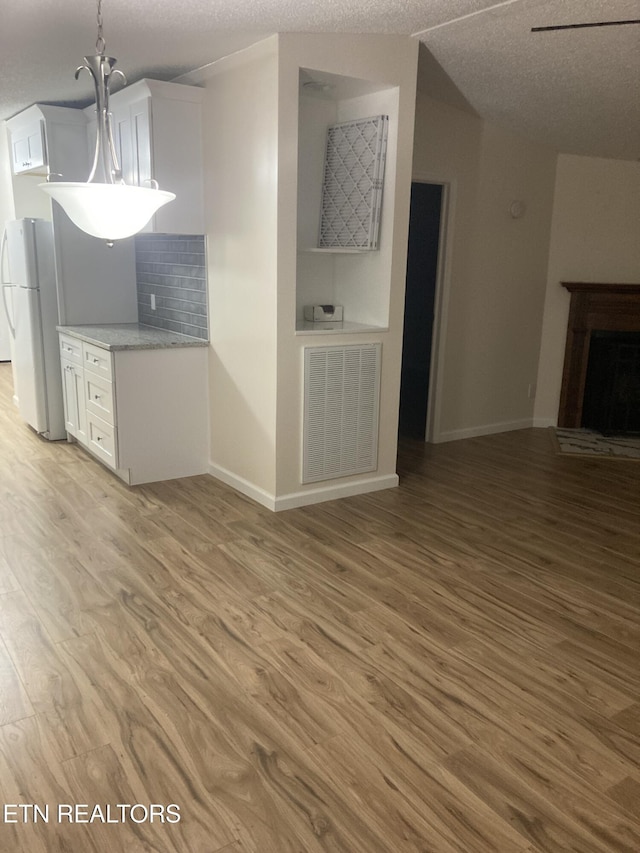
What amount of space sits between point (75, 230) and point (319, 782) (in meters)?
4.37

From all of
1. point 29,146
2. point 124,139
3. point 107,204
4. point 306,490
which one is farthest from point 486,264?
point 107,204

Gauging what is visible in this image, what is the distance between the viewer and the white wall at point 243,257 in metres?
3.68

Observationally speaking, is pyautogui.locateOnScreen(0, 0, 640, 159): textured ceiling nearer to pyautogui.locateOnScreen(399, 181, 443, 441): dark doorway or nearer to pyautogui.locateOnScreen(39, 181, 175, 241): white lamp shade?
pyautogui.locateOnScreen(399, 181, 443, 441): dark doorway

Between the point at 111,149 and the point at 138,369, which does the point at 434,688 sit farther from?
the point at 138,369

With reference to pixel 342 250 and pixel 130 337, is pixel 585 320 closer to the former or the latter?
pixel 342 250

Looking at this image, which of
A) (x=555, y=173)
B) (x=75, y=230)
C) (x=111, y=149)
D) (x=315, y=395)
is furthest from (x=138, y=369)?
(x=555, y=173)

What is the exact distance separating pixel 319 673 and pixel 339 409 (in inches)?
75.1

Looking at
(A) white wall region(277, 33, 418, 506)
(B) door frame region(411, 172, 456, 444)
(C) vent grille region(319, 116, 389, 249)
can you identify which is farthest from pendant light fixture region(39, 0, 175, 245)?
(B) door frame region(411, 172, 456, 444)

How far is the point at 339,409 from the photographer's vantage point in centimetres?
410

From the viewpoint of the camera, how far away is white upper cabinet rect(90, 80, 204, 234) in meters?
4.07

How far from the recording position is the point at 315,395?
13.1ft

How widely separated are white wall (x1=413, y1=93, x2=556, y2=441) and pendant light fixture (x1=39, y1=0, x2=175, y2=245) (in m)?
3.21

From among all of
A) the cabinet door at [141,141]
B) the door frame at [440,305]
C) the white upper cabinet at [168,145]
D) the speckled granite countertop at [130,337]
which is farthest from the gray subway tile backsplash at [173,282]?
the door frame at [440,305]

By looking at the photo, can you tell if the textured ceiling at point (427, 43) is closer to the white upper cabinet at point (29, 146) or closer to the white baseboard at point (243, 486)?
the white upper cabinet at point (29, 146)
